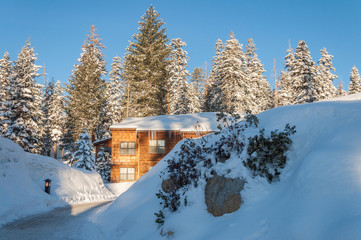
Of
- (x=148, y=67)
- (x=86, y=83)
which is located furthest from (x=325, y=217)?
(x=86, y=83)

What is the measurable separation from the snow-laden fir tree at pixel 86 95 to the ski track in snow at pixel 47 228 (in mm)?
27684

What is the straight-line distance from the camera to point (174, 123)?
27.2 metres

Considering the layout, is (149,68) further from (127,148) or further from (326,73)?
(326,73)

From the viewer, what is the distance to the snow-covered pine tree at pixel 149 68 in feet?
119

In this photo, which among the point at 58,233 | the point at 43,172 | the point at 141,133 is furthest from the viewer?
the point at 141,133

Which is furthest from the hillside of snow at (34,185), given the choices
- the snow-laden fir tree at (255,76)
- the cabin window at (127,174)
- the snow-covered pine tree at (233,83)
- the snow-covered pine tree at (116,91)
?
the snow-laden fir tree at (255,76)

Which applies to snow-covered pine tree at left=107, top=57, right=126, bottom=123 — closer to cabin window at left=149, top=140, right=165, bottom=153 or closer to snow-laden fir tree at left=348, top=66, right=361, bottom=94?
cabin window at left=149, top=140, right=165, bottom=153

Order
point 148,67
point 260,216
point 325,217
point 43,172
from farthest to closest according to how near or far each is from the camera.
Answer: point 148,67 < point 43,172 < point 260,216 < point 325,217

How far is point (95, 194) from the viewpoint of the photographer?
18.8 metres

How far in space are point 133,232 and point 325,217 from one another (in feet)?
16.6

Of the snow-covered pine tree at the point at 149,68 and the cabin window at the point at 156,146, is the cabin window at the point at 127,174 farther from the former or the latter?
the snow-covered pine tree at the point at 149,68

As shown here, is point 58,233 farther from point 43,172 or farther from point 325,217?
point 43,172

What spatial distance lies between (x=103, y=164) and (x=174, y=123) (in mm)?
13172

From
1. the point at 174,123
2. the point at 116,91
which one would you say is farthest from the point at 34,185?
the point at 116,91
